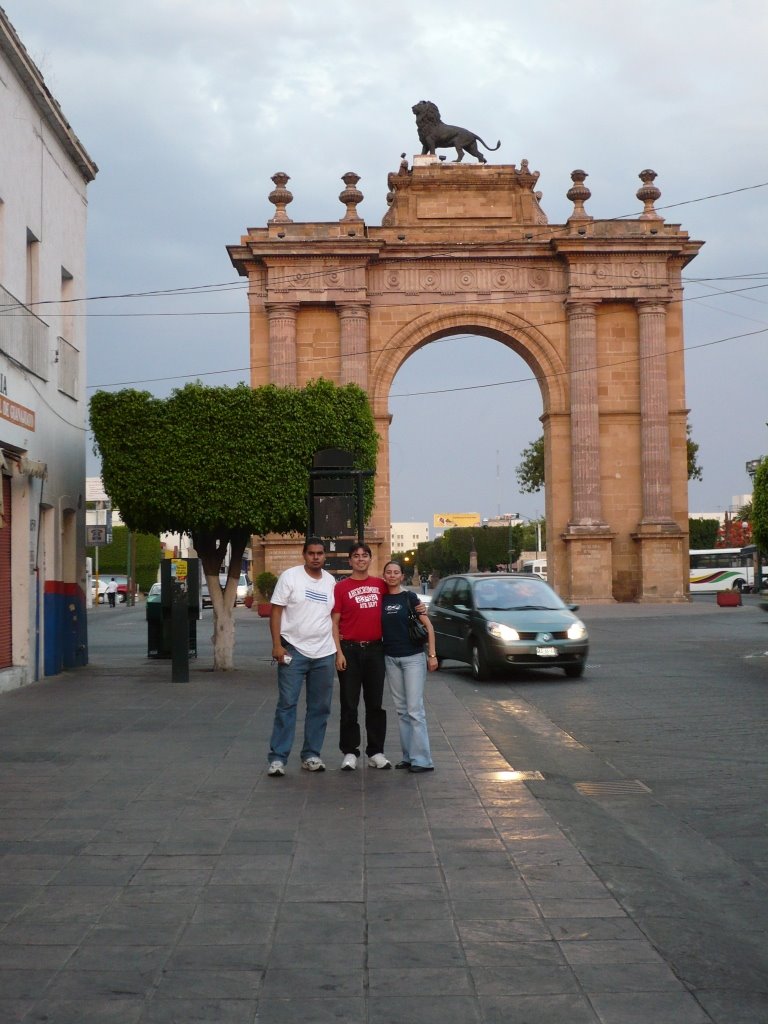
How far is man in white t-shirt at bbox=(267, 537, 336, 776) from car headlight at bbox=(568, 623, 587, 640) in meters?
8.69

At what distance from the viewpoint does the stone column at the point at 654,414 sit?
146 ft

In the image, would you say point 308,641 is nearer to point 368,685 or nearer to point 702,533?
point 368,685

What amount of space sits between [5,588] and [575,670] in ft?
25.4

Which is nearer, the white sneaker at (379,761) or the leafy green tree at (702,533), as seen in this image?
the white sneaker at (379,761)

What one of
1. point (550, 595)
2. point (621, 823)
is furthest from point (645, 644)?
point (621, 823)

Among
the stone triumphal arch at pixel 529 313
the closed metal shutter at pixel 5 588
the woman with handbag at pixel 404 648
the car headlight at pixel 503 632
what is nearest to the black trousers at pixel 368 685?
the woman with handbag at pixel 404 648

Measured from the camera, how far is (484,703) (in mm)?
14664

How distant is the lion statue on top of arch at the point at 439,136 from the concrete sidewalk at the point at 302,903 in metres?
38.7

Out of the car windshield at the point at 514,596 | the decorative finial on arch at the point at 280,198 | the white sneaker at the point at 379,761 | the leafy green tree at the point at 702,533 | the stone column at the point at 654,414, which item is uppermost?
the decorative finial on arch at the point at 280,198

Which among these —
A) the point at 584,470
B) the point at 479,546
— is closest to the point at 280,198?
the point at 584,470

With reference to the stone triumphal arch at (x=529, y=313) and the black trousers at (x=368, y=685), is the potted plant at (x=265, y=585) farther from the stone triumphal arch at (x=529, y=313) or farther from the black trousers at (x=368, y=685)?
the black trousers at (x=368, y=685)

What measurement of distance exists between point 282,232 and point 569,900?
133ft

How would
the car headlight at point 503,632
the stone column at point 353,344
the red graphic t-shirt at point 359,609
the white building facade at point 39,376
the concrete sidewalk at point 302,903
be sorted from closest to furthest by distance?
1. the concrete sidewalk at point 302,903
2. the red graphic t-shirt at point 359,609
3. the white building facade at point 39,376
4. the car headlight at point 503,632
5. the stone column at point 353,344

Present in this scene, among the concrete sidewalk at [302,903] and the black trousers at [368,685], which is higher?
the black trousers at [368,685]
